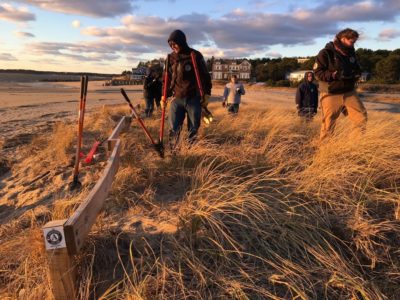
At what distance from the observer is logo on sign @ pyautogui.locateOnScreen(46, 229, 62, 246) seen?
234 centimetres

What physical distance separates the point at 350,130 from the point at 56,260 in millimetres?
4459

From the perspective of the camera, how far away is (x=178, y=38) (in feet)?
18.4

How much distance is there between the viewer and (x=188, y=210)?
329 cm

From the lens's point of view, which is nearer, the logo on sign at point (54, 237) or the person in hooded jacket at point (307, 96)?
the logo on sign at point (54, 237)

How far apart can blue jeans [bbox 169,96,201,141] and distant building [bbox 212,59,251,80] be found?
5045 inches

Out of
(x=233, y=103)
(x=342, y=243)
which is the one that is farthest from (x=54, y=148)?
(x=233, y=103)

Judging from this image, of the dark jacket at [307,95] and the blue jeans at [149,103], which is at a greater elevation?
the dark jacket at [307,95]

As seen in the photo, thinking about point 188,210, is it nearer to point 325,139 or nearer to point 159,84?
point 325,139

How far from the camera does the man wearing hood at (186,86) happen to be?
5.77 m

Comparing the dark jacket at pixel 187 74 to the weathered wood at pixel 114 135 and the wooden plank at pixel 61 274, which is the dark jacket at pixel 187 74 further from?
the wooden plank at pixel 61 274

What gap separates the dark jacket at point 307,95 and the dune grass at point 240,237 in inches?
224

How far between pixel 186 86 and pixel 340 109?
90.8 inches

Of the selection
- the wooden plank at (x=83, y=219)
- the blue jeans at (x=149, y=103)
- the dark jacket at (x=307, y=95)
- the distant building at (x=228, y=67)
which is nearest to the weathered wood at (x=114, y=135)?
the wooden plank at (x=83, y=219)

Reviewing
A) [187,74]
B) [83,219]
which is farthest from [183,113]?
[83,219]
